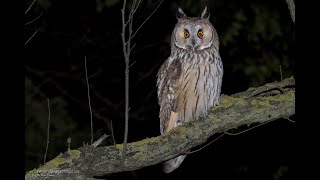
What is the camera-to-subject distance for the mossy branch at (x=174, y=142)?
253 centimetres

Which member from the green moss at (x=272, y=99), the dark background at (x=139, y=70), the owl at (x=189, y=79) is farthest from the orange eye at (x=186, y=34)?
the dark background at (x=139, y=70)

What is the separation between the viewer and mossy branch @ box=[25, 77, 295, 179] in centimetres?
253

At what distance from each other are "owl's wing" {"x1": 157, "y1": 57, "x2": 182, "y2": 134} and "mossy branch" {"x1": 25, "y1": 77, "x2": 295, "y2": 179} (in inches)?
26.1

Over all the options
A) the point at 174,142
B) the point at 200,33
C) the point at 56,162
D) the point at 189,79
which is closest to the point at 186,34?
the point at 200,33

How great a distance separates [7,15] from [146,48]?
468 cm

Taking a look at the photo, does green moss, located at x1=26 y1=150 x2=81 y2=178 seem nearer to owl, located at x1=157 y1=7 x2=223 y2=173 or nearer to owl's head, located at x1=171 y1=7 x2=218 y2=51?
owl, located at x1=157 y1=7 x2=223 y2=173

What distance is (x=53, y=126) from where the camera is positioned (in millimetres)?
6887

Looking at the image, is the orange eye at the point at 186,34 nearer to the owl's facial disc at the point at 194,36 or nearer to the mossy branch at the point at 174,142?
the owl's facial disc at the point at 194,36

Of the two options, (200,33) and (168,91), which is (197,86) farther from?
(200,33)

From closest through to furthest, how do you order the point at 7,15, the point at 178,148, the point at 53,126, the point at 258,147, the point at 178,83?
1. the point at 7,15
2. the point at 178,148
3. the point at 178,83
4. the point at 258,147
5. the point at 53,126

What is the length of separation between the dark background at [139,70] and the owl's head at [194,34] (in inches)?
70.3

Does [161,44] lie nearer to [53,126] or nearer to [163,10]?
[163,10]

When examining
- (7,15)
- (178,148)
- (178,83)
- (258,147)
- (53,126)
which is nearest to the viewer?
(7,15)

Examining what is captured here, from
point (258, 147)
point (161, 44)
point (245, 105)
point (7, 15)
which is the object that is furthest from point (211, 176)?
point (7, 15)
